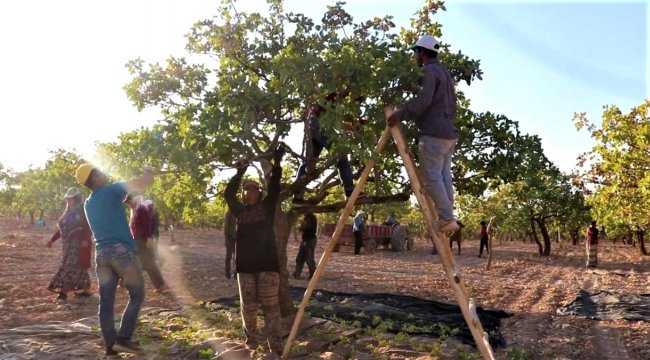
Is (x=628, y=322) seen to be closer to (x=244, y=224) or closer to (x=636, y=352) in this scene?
(x=636, y=352)

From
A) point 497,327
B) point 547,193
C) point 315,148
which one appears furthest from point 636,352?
point 547,193

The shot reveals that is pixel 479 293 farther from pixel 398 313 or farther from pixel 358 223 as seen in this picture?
pixel 358 223

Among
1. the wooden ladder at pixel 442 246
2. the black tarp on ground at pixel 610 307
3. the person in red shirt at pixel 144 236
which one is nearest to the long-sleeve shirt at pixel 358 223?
the black tarp on ground at pixel 610 307

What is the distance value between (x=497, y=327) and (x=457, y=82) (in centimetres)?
398

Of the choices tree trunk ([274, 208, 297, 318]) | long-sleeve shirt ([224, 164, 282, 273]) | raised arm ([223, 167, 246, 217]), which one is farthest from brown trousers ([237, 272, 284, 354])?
tree trunk ([274, 208, 297, 318])

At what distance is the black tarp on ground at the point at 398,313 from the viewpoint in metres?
7.39

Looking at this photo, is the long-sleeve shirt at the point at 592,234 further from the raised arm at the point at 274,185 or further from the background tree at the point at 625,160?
the raised arm at the point at 274,185

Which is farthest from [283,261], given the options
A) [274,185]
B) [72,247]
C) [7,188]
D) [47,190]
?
[7,188]

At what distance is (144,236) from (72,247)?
1.41 m

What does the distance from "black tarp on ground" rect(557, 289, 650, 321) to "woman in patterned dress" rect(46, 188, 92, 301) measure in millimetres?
9470

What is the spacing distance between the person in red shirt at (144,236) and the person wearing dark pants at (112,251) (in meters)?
4.77

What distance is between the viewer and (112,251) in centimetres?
567

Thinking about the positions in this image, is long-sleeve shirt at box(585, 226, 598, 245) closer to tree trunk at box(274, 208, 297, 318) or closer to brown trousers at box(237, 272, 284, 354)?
→ tree trunk at box(274, 208, 297, 318)

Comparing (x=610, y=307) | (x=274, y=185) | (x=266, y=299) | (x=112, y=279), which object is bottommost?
(x=610, y=307)
